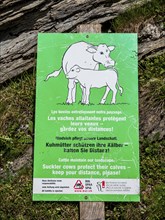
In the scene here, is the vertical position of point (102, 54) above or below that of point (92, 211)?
above

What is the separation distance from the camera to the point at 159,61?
5016mm

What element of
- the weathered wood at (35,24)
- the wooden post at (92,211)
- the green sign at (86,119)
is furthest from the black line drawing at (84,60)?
the wooden post at (92,211)

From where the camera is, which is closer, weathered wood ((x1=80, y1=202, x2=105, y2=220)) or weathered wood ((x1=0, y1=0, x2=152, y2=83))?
weathered wood ((x1=80, y1=202, x2=105, y2=220))

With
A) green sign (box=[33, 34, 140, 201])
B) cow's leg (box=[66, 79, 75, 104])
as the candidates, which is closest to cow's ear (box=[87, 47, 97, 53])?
green sign (box=[33, 34, 140, 201])

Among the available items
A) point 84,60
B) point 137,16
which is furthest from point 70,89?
point 137,16

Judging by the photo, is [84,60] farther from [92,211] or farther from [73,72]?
[92,211]

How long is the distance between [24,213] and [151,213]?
1471mm

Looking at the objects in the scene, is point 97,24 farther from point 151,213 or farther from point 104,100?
point 151,213

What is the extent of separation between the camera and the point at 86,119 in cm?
463

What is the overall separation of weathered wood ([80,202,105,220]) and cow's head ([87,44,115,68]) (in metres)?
1.62

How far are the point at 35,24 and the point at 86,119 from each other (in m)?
1.39

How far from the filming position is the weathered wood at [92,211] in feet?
15.0

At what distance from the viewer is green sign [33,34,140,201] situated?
15.0 ft

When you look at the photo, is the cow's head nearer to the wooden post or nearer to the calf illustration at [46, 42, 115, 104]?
the calf illustration at [46, 42, 115, 104]
